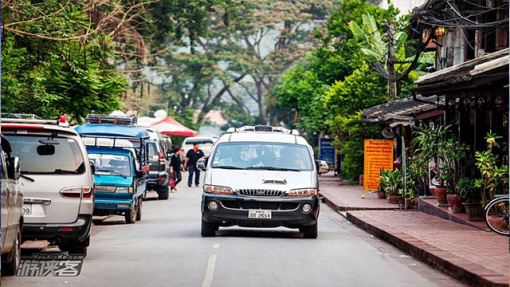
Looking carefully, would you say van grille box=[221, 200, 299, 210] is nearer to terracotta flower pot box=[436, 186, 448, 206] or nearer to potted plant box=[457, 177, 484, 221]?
potted plant box=[457, 177, 484, 221]

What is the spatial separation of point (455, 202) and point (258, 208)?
6.60 m

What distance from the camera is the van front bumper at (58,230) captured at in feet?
49.1

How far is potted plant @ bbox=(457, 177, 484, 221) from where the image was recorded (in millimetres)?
22531

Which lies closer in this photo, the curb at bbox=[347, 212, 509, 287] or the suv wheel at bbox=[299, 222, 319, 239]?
the curb at bbox=[347, 212, 509, 287]

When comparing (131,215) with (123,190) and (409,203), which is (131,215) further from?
(409,203)

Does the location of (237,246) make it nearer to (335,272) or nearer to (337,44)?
(335,272)

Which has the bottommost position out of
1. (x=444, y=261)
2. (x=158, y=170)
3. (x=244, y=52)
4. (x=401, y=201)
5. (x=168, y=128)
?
(x=444, y=261)

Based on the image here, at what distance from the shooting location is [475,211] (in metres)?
22.5

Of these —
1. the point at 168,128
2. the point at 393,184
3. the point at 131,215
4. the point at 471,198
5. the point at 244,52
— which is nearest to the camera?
the point at 471,198

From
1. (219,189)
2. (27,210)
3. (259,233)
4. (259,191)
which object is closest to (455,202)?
(259,233)

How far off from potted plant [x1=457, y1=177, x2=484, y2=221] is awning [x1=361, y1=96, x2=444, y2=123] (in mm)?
7416

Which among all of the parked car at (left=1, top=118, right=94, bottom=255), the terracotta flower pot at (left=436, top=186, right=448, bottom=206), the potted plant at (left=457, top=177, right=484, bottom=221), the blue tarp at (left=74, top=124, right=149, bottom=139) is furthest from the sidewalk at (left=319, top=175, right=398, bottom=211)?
the parked car at (left=1, top=118, right=94, bottom=255)

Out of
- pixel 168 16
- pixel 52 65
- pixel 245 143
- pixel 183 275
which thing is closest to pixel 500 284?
pixel 183 275

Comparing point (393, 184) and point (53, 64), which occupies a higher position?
point (53, 64)
